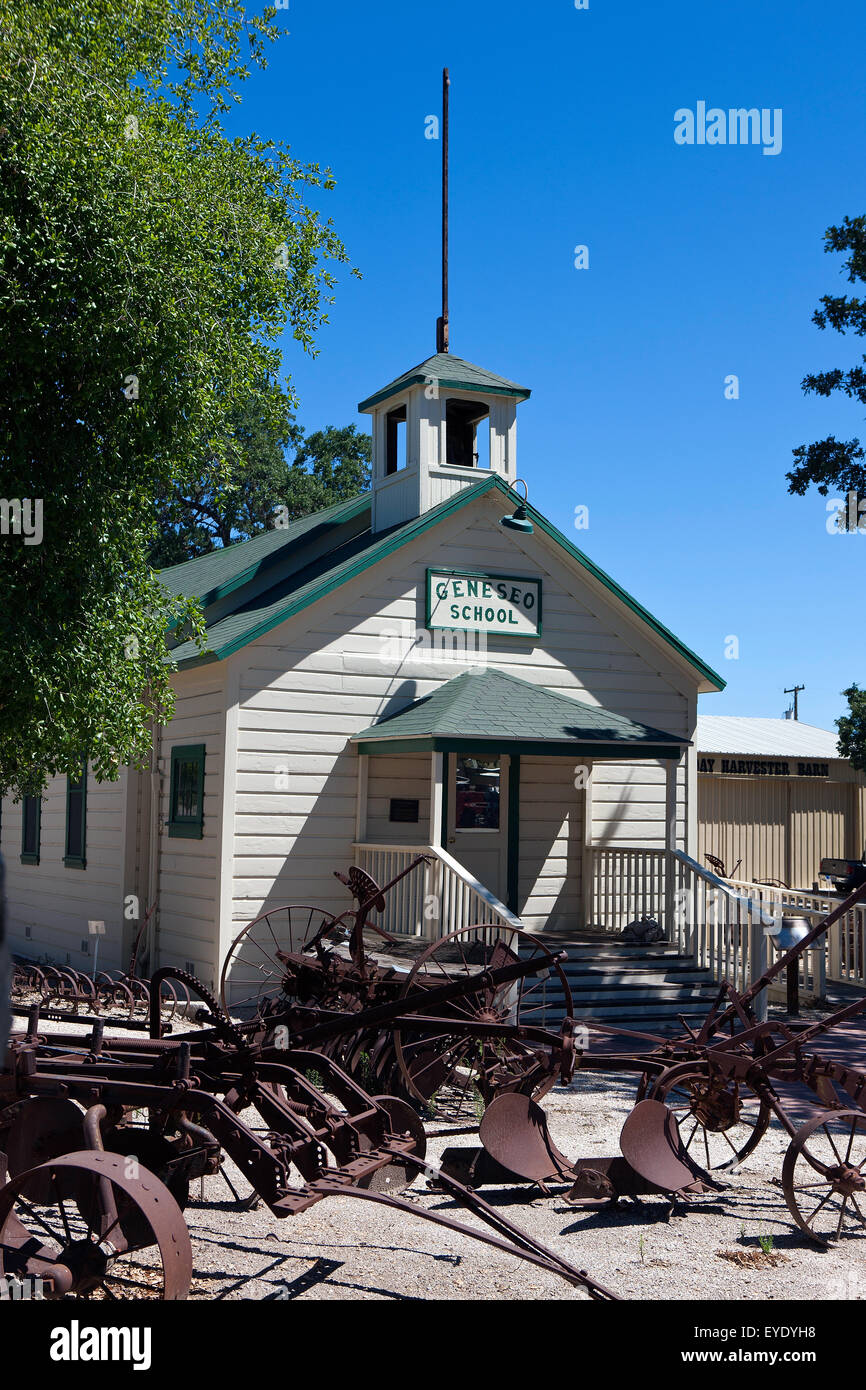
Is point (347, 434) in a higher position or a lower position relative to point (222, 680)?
higher

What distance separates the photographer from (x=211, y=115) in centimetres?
1838

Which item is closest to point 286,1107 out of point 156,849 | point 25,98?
point 25,98

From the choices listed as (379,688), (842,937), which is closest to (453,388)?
(379,688)

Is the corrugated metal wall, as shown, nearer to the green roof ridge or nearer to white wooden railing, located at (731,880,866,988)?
white wooden railing, located at (731,880,866,988)

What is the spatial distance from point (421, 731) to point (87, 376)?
5.04m

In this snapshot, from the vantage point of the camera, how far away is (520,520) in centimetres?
1579

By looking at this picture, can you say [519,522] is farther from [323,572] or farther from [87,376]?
[87,376]

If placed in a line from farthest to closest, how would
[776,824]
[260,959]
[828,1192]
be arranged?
[776,824] < [260,959] < [828,1192]

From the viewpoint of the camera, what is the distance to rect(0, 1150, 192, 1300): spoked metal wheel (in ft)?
15.4

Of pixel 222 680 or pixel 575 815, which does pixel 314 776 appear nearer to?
pixel 222 680

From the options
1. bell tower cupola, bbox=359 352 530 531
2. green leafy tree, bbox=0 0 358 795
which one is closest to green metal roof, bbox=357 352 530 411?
bell tower cupola, bbox=359 352 530 531

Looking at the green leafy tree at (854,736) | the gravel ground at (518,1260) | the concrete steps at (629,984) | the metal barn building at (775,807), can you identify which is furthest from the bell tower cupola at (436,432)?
the green leafy tree at (854,736)

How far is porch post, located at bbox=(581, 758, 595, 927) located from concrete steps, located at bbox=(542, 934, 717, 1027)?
1.50 metres
